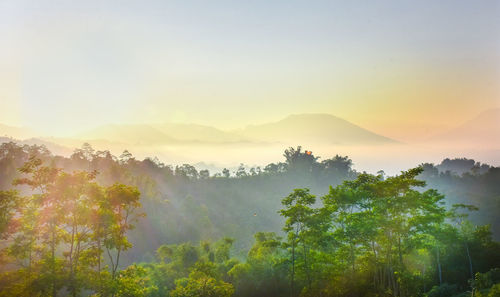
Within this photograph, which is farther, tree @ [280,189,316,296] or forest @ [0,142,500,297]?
tree @ [280,189,316,296]

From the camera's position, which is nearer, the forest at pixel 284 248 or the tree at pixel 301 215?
the forest at pixel 284 248

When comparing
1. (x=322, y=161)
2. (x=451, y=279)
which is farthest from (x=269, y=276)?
(x=322, y=161)

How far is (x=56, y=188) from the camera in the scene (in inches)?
552

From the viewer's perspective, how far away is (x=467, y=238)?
24.2 meters

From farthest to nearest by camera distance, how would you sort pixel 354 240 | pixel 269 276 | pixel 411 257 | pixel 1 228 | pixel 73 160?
pixel 73 160 → pixel 269 276 → pixel 411 257 → pixel 354 240 → pixel 1 228

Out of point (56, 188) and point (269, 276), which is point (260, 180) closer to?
point (269, 276)

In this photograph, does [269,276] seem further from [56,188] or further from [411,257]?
[56,188]

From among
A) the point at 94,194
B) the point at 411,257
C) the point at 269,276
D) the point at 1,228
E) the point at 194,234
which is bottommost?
the point at 194,234

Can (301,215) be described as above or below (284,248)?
above

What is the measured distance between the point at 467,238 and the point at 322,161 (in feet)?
265

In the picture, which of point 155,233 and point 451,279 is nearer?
point 451,279

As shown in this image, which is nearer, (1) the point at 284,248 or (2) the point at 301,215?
(2) the point at 301,215

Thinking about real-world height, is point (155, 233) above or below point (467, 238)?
below

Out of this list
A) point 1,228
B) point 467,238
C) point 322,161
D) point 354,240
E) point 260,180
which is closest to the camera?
point 1,228
